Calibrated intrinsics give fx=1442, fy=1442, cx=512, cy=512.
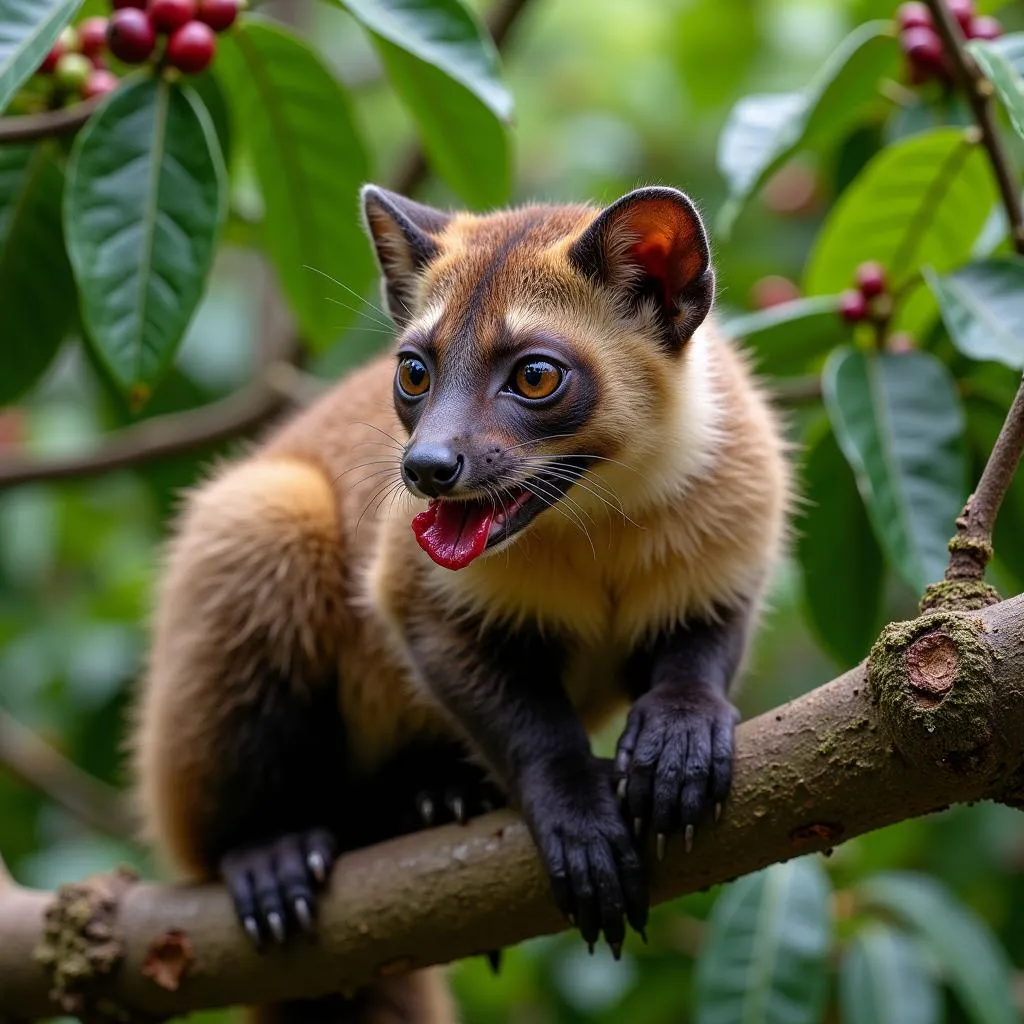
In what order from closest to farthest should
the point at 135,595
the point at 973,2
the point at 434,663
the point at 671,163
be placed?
the point at 434,663
the point at 973,2
the point at 135,595
the point at 671,163

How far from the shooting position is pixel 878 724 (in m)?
2.79

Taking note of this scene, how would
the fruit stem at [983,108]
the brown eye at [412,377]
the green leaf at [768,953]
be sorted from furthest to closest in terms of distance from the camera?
the green leaf at [768,953]
the fruit stem at [983,108]
the brown eye at [412,377]

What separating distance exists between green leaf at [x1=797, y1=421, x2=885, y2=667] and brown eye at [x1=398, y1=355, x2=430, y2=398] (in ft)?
4.16

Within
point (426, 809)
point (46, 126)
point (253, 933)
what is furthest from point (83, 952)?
point (46, 126)

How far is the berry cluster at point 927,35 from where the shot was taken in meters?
4.28

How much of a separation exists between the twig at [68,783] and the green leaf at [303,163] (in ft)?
8.96

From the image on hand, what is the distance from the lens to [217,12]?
3885 millimetres

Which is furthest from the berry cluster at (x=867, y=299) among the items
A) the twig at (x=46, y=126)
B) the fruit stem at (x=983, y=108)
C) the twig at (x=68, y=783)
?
the twig at (x=68, y=783)

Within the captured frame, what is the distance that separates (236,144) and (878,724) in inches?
121

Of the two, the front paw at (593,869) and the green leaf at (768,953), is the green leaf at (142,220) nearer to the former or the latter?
the front paw at (593,869)

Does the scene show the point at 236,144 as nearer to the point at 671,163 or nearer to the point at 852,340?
the point at 852,340

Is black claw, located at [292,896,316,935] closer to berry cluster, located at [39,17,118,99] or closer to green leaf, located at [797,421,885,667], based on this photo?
green leaf, located at [797,421,885,667]

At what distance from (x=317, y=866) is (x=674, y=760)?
1131mm

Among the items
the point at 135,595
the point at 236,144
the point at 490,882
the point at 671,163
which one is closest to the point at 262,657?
the point at 490,882
